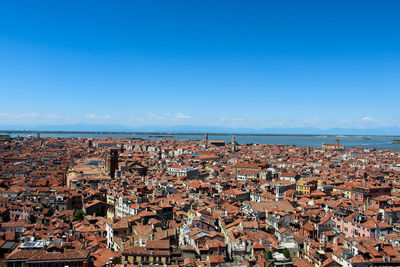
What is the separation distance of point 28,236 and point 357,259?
22.8 meters

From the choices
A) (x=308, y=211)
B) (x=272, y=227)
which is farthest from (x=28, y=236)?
(x=308, y=211)

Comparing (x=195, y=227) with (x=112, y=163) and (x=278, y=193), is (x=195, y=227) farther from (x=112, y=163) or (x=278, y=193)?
(x=112, y=163)

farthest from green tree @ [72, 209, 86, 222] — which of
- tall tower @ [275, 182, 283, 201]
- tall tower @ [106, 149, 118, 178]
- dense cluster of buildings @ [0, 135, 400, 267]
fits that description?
tall tower @ [106, 149, 118, 178]

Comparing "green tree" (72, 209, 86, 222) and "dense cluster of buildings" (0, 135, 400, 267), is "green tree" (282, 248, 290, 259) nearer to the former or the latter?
"dense cluster of buildings" (0, 135, 400, 267)

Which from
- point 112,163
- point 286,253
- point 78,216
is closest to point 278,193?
Result: point 286,253

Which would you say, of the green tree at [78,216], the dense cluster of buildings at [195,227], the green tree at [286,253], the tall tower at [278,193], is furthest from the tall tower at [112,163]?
the green tree at [286,253]

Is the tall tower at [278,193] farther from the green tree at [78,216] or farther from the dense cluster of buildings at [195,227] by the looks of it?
the green tree at [78,216]

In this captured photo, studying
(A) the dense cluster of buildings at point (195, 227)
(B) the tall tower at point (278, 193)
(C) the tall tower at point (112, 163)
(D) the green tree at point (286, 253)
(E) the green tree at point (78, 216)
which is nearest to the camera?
(A) the dense cluster of buildings at point (195, 227)

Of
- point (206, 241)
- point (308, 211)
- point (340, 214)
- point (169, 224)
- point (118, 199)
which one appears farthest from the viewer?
point (118, 199)

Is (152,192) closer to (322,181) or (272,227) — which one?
(272,227)

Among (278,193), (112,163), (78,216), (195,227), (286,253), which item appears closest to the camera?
(286,253)

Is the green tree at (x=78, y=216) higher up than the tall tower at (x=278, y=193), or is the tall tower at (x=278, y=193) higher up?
the tall tower at (x=278, y=193)

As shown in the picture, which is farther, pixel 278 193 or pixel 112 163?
pixel 112 163

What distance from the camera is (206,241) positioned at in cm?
Result: 2306
